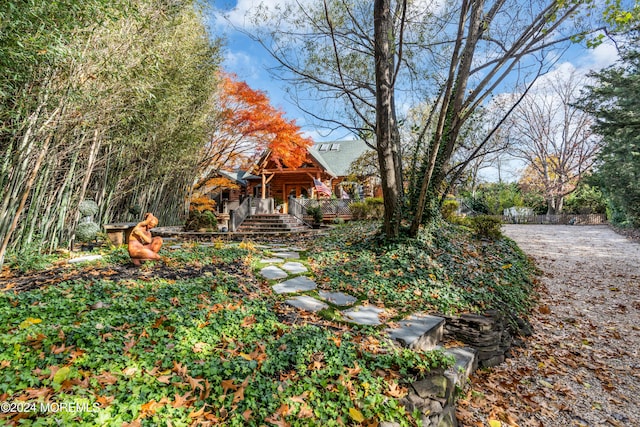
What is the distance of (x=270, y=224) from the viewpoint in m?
10.8

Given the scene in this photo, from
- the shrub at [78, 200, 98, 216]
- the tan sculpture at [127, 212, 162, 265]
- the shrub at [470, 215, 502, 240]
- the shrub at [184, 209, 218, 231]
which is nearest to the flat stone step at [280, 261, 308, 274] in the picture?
the tan sculpture at [127, 212, 162, 265]

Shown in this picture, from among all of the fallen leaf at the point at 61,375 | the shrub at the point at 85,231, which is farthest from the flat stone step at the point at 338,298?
the shrub at the point at 85,231

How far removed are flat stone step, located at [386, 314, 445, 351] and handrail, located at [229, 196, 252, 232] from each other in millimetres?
8436

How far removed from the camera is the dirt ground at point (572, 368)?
7.55 ft

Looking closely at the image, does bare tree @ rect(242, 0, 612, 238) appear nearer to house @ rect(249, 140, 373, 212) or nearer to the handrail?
the handrail

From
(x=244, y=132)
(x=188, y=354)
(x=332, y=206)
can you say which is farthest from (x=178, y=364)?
(x=332, y=206)

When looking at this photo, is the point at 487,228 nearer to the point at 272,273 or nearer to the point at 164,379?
the point at 272,273

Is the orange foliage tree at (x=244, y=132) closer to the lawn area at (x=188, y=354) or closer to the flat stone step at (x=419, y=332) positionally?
the lawn area at (x=188, y=354)

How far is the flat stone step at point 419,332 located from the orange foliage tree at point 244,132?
10200 mm

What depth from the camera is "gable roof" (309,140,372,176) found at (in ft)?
65.8

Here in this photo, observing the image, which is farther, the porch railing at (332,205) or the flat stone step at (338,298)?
the porch railing at (332,205)

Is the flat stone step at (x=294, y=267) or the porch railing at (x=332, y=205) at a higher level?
the porch railing at (x=332, y=205)

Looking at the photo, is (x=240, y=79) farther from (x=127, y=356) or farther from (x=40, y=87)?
(x=127, y=356)

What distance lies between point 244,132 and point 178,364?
11724mm
